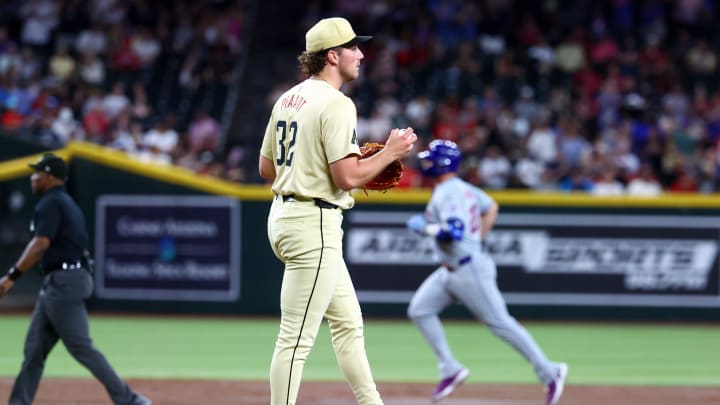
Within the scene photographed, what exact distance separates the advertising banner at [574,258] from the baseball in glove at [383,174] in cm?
988

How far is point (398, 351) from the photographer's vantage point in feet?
42.4

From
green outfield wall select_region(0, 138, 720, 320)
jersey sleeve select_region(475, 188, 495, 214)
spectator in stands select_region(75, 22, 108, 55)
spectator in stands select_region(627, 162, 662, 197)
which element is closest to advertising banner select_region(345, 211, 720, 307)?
green outfield wall select_region(0, 138, 720, 320)

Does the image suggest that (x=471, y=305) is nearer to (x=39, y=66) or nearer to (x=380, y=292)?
(x=380, y=292)

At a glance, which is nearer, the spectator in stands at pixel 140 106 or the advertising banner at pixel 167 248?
the advertising banner at pixel 167 248

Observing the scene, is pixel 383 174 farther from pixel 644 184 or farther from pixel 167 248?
pixel 644 184

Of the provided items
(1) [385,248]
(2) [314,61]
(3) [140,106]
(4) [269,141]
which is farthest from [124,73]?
(2) [314,61]

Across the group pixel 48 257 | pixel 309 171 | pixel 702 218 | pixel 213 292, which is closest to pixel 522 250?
pixel 702 218

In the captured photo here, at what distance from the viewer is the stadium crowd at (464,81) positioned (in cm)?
1849

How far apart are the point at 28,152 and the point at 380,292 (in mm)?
6057

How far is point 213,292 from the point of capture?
54.2ft

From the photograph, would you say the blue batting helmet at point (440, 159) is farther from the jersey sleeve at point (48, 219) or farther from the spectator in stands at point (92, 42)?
the spectator in stands at point (92, 42)

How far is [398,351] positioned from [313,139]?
23.9 ft

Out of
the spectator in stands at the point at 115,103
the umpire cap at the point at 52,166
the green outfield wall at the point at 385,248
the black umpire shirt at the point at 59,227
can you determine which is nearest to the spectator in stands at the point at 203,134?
the spectator in stands at the point at 115,103

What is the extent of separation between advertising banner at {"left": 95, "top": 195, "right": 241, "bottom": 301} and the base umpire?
8.30 m
